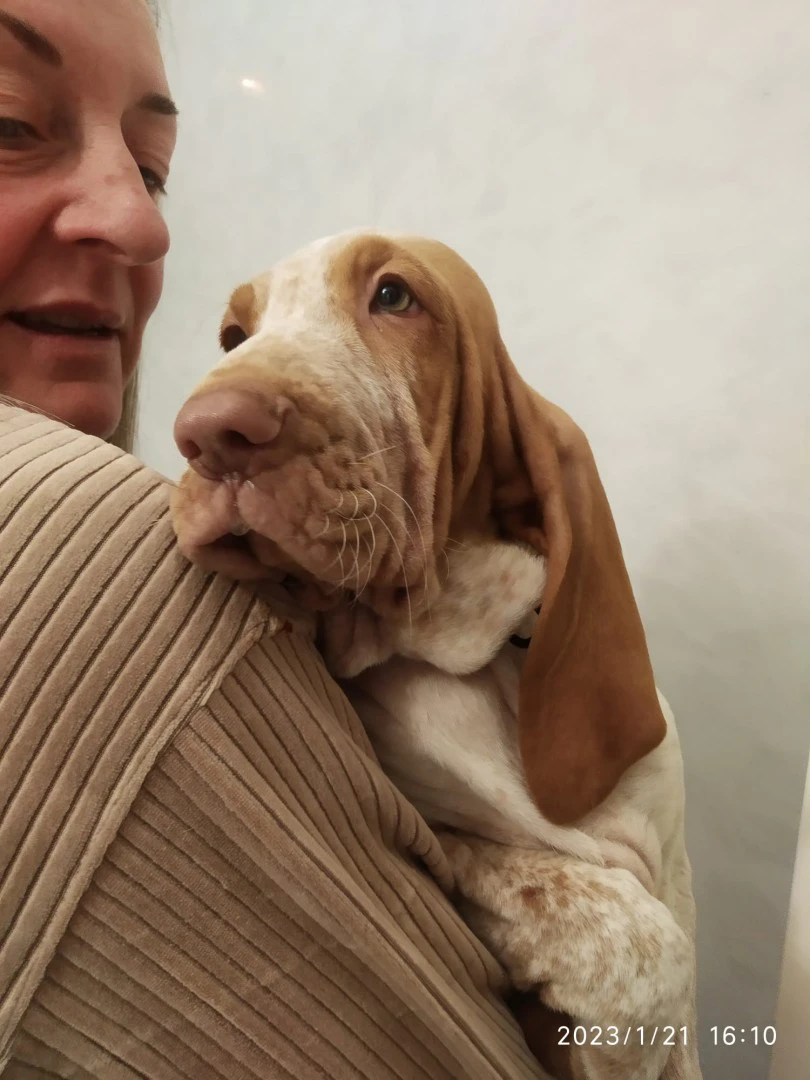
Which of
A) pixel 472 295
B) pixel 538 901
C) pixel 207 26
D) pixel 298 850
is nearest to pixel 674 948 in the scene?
pixel 538 901

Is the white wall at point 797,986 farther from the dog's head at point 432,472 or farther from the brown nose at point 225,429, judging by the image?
the brown nose at point 225,429

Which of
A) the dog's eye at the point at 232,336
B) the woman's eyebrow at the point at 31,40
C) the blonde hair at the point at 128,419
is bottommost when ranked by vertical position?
the blonde hair at the point at 128,419

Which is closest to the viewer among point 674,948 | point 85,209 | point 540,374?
point 674,948

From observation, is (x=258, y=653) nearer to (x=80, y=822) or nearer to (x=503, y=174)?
(x=80, y=822)

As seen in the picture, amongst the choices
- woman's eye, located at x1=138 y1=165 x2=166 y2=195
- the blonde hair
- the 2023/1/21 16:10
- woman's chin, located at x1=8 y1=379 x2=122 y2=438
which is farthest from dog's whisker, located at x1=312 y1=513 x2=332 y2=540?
the 2023/1/21 16:10

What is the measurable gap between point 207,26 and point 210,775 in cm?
256

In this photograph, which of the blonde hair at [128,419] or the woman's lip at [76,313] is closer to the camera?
the woman's lip at [76,313]

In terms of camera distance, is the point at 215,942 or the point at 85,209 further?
the point at 85,209

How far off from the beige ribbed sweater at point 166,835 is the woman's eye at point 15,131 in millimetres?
475

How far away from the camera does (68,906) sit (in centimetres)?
49

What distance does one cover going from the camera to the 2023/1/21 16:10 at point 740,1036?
1.49 m

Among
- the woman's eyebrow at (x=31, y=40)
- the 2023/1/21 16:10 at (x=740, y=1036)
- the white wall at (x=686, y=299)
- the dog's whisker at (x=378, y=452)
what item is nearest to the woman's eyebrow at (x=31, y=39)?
the woman's eyebrow at (x=31, y=40)

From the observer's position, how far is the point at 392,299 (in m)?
0.87

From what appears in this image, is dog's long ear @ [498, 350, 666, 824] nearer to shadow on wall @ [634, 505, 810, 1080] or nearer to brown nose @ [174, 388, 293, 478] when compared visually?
brown nose @ [174, 388, 293, 478]
